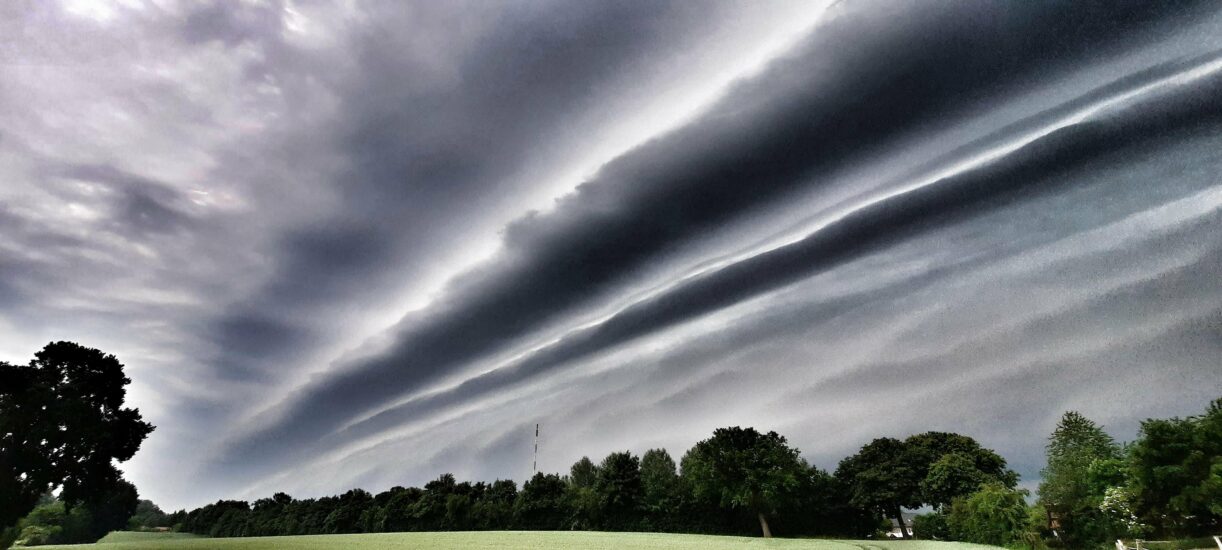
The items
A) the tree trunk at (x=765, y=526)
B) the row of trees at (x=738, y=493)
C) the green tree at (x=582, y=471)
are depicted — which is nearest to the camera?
the tree trunk at (x=765, y=526)

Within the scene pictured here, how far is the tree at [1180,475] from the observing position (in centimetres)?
4638

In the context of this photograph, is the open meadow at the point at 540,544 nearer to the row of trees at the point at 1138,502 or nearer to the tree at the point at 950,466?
the row of trees at the point at 1138,502

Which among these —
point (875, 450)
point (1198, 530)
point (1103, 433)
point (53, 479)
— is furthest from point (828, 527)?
point (53, 479)

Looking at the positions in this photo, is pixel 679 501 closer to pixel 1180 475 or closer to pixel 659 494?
pixel 659 494

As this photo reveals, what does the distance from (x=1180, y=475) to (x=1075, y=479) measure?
119ft

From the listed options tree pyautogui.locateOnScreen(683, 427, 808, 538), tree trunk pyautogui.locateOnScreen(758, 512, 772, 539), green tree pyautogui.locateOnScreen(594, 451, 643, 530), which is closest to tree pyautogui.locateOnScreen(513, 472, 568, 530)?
green tree pyautogui.locateOnScreen(594, 451, 643, 530)

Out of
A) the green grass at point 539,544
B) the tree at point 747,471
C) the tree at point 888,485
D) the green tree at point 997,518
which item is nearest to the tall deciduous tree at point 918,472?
the tree at point 888,485

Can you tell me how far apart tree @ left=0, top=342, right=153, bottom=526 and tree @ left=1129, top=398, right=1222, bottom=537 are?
101 metres

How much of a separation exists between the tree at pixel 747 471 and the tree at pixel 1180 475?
40.7 metres

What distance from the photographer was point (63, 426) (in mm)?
51906

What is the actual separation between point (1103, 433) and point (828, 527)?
5980 centimetres

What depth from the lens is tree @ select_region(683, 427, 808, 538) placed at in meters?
83.1

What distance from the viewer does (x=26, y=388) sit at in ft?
167

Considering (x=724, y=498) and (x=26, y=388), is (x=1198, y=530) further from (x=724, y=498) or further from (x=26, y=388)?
(x=26, y=388)
